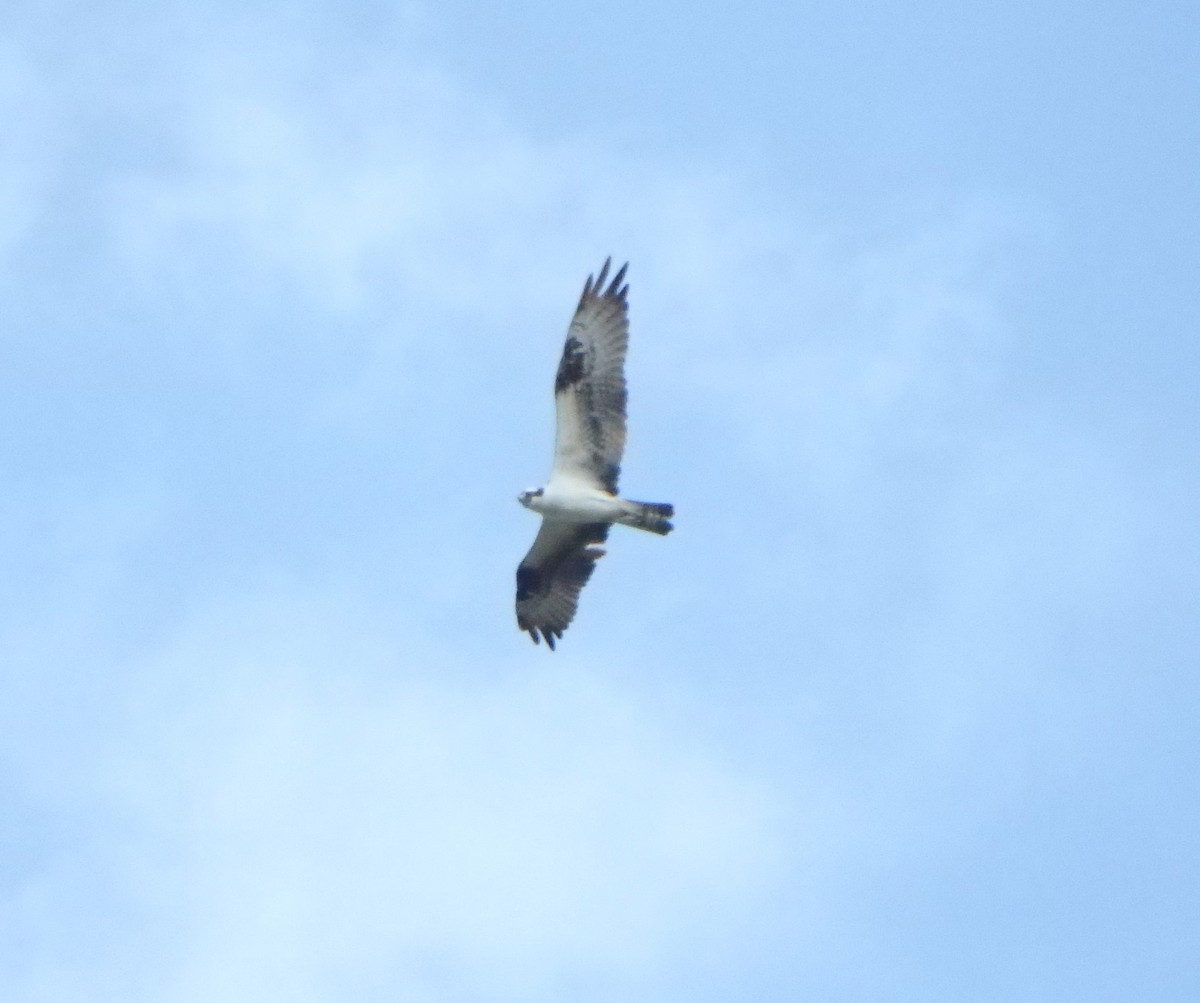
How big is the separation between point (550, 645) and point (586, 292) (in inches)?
204

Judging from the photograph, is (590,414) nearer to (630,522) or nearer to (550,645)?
(630,522)

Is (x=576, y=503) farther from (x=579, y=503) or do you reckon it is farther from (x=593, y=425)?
(x=593, y=425)

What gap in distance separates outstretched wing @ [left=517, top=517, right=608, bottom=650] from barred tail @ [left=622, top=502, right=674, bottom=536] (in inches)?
56.7

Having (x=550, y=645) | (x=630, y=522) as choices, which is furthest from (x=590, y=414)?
(x=550, y=645)

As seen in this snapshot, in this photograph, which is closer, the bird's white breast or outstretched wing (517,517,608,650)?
the bird's white breast

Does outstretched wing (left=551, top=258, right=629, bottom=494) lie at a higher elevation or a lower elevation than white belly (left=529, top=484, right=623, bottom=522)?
higher

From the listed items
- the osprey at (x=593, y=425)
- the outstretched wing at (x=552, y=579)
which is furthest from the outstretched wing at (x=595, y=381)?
the outstretched wing at (x=552, y=579)

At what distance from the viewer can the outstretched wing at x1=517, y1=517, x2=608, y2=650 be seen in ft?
121

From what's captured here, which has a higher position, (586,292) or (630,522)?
(586,292)

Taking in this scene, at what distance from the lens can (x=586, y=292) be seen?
3531 centimetres

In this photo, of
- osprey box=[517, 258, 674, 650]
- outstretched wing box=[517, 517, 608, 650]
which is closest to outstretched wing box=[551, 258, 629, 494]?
osprey box=[517, 258, 674, 650]

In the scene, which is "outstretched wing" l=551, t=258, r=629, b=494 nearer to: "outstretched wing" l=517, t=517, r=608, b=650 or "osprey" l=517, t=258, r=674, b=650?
"osprey" l=517, t=258, r=674, b=650

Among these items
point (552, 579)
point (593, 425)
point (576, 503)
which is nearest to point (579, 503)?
point (576, 503)

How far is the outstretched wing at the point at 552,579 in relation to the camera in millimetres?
A: 36812
